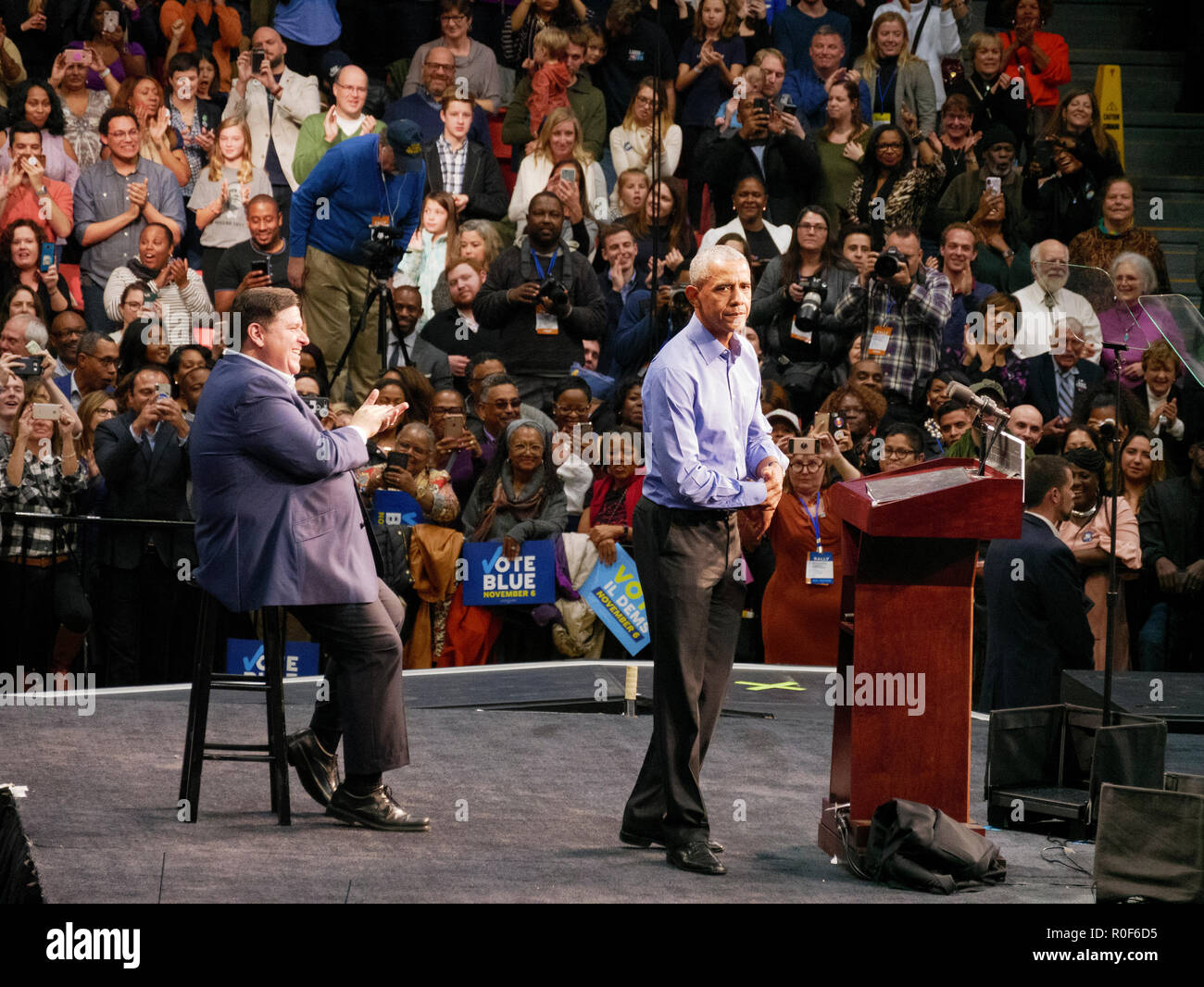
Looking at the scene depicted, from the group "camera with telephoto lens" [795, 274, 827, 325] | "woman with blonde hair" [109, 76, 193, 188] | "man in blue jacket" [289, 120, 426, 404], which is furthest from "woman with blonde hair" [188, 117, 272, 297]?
"camera with telephoto lens" [795, 274, 827, 325]

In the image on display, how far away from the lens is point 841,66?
36.9 ft

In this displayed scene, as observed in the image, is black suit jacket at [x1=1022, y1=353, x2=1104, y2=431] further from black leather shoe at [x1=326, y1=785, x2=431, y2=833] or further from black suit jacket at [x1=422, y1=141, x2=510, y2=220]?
black leather shoe at [x1=326, y1=785, x2=431, y2=833]

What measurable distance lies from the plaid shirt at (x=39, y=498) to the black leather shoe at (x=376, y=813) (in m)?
3.25

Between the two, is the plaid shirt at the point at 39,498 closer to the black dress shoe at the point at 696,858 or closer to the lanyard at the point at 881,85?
the black dress shoe at the point at 696,858

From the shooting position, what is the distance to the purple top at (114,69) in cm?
1065

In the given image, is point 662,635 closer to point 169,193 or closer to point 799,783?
point 799,783

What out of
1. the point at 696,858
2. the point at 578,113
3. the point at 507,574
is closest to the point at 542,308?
the point at 507,574

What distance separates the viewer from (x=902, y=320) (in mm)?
9289

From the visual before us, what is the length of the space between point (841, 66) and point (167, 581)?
5.80 meters

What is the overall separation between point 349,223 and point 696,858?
5963 millimetres

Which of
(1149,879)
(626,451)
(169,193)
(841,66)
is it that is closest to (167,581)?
(626,451)

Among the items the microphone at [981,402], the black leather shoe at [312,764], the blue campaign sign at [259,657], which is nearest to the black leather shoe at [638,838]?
the black leather shoe at [312,764]

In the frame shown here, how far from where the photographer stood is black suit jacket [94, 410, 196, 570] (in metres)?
7.92
